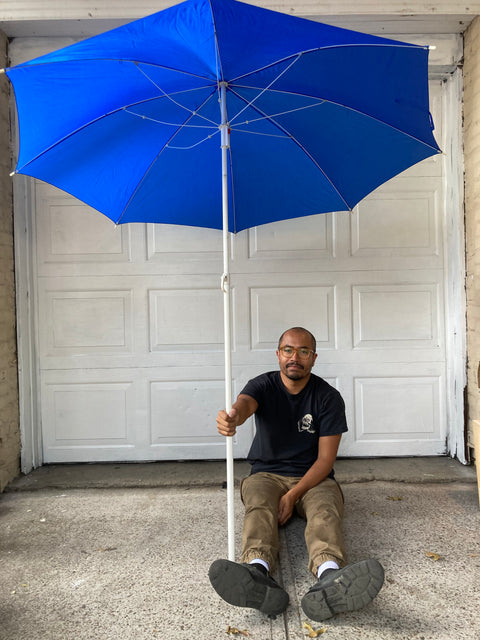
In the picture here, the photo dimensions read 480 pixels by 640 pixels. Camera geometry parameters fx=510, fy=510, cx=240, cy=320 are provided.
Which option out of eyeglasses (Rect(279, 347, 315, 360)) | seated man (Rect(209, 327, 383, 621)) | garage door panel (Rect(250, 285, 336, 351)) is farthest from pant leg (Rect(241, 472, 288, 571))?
garage door panel (Rect(250, 285, 336, 351))

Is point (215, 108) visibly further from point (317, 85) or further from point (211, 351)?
point (211, 351)

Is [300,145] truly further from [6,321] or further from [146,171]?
[6,321]

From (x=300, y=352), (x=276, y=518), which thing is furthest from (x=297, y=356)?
(x=276, y=518)

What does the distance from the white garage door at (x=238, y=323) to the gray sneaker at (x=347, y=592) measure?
1.98 m

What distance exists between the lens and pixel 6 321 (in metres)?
3.58

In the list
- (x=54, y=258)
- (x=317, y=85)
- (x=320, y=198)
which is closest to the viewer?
(x=317, y=85)

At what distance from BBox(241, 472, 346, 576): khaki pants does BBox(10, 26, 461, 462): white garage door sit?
46.9 inches

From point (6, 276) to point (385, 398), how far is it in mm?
2901

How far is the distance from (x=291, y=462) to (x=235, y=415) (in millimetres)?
731

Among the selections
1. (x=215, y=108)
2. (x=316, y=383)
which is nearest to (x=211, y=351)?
(x=316, y=383)

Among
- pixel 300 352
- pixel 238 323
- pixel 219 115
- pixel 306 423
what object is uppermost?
pixel 219 115

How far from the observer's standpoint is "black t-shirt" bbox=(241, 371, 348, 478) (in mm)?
2766

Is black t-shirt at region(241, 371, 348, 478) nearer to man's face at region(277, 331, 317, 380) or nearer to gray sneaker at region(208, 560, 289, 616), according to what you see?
man's face at region(277, 331, 317, 380)

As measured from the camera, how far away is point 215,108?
2.31 m
